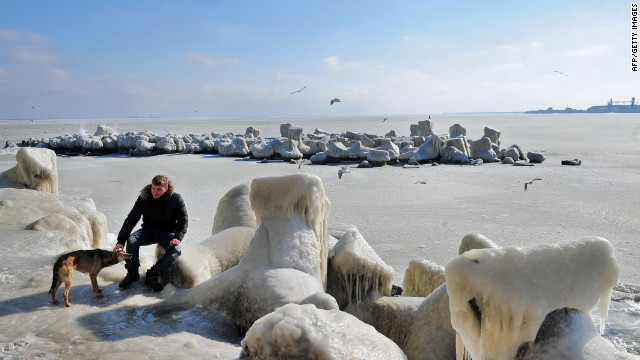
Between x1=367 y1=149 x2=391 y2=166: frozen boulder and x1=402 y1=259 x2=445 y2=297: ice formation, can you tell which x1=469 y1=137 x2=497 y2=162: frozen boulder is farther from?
x1=402 y1=259 x2=445 y2=297: ice formation

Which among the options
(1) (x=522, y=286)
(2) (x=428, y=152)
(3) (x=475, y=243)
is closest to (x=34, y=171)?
(3) (x=475, y=243)

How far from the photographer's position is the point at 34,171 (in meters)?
7.21

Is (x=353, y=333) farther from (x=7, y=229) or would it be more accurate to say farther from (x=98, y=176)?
(x=98, y=176)

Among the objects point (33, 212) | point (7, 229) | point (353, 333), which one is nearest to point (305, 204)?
point (353, 333)

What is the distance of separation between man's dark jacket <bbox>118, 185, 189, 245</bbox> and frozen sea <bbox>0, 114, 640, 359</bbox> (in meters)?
0.55

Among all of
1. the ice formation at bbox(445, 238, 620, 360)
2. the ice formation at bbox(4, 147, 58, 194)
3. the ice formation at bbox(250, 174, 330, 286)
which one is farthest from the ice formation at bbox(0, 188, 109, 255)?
the ice formation at bbox(445, 238, 620, 360)

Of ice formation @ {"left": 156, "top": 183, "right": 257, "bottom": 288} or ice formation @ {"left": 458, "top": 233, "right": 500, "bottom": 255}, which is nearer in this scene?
ice formation @ {"left": 458, "top": 233, "right": 500, "bottom": 255}

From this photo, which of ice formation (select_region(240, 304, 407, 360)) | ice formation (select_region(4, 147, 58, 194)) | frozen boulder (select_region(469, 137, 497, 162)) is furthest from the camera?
frozen boulder (select_region(469, 137, 497, 162))

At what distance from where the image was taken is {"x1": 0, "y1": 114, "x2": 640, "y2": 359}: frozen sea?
3.14 meters

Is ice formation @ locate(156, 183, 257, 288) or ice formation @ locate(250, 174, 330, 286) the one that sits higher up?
ice formation @ locate(250, 174, 330, 286)

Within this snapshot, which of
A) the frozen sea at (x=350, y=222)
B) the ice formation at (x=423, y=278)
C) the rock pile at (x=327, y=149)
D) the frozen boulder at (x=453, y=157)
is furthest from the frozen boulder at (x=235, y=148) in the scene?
the ice formation at (x=423, y=278)

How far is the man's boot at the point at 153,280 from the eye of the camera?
4.05 m

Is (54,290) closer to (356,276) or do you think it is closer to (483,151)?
(356,276)

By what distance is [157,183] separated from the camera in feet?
13.1
